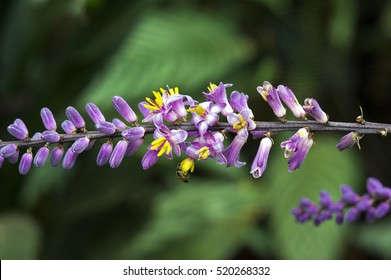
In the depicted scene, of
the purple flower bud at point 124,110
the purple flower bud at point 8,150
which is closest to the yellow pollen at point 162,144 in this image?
the purple flower bud at point 124,110

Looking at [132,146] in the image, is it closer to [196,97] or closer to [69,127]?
[69,127]

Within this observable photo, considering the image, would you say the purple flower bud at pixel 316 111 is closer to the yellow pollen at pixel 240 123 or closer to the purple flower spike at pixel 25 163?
the yellow pollen at pixel 240 123

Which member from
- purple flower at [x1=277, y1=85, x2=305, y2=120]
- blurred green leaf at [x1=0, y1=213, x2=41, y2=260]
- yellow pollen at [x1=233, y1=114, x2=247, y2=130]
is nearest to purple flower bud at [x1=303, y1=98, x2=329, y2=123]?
purple flower at [x1=277, y1=85, x2=305, y2=120]

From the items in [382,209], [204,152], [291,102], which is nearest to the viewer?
[204,152]

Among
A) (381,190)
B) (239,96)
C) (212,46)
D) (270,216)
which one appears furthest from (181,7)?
(239,96)

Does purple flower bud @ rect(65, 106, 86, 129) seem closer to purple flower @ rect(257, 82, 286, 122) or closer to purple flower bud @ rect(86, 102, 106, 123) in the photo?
purple flower bud @ rect(86, 102, 106, 123)

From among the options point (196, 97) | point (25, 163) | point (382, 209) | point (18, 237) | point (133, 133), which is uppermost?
point (133, 133)

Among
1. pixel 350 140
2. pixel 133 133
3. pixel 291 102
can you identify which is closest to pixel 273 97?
pixel 291 102
